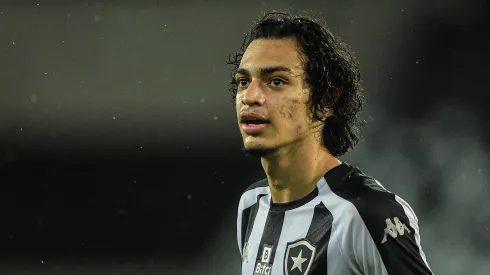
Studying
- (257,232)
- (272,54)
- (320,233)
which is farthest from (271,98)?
(257,232)

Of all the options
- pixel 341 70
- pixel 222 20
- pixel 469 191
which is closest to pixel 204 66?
pixel 222 20

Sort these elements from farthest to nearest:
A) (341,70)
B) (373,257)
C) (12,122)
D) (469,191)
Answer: (12,122), (469,191), (341,70), (373,257)

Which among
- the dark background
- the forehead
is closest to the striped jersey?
the forehead

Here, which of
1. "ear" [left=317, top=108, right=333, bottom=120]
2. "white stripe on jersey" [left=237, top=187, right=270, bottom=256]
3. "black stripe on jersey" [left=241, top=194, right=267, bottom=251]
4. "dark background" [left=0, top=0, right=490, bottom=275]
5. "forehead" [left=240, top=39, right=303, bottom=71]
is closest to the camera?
"forehead" [left=240, top=39, right=303, bottom=71]

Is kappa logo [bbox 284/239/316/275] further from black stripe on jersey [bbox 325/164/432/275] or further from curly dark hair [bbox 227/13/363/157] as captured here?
curly dark hair [bbox 227/13/363/157]

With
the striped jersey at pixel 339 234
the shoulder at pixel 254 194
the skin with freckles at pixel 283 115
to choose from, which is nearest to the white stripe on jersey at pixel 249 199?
the shoulder at pixel 254 194

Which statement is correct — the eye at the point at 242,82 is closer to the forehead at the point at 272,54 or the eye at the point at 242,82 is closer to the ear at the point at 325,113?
the forehead at the point at 272,54

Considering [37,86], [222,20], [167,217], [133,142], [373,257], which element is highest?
[222,20]

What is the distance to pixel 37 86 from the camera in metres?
5.72

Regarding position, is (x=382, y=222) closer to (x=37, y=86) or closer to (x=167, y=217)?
(x=167, y=217)

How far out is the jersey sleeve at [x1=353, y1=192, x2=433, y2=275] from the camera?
2088 mm

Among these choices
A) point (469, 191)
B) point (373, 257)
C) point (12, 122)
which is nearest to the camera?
point (373, 257)

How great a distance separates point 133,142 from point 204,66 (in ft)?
2.51

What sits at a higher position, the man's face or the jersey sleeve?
the man's face
